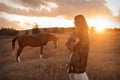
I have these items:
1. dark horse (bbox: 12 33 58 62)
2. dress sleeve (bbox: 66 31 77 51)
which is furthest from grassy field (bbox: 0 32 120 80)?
dress sleeve (bbox: 66 31 77 51)

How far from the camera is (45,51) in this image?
963 inches

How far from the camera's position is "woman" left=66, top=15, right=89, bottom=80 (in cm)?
822

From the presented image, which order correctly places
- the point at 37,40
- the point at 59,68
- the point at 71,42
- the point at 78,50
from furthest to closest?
the point at 37,40, the point at 59,68, the point at 78,50, the point at 71,42

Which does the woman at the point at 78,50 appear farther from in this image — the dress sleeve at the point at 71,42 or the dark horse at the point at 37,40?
the dark horse at the point at 37,40

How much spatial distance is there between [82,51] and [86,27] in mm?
600

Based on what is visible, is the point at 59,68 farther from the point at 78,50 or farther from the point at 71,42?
the point at 71,42

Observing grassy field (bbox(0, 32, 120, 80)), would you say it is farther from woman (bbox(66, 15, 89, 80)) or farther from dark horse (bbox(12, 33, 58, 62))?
woman (bbox(66, 15, 89, 80))

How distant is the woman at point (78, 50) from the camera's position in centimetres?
822

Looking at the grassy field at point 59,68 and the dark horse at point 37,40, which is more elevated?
the dark horse at point 37,40

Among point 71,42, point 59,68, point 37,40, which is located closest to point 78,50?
point 71,42

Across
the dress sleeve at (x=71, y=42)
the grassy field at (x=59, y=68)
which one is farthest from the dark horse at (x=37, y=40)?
the dress sleeve at (x=71, y=42)

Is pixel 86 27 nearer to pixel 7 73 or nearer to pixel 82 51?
pixel 82 51

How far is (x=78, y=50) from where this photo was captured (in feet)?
27.1

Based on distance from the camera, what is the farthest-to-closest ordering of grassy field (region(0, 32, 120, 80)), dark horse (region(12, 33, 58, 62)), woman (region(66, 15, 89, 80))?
dark horse (region(12, 33, 58, 62)) < grassy field (region(0, 32, 120, 80)) < woman (region(66, 15, 89, 80))
